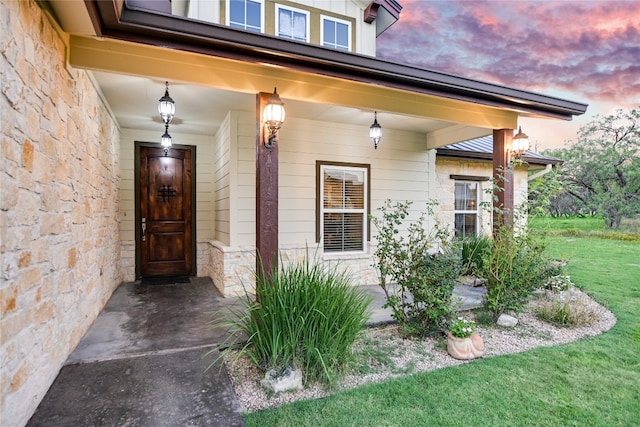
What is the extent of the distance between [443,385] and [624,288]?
5.33 meters

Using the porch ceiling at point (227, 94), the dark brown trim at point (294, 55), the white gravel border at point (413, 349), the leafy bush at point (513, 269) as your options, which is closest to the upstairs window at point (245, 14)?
the porch ceiling at point (227, 94)

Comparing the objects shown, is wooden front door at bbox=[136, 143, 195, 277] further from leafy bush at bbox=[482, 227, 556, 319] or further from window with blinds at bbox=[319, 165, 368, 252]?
leafy bush at bbox=[482, 227, 556, 319]

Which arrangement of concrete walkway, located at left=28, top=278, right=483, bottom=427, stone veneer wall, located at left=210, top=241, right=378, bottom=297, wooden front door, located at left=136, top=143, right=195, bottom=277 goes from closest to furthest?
1. concrete walkway, located at left=28, top=278, right=483, bottom=427
2. stone veneer wall, located at left=210, top=241, right=378, bottom=297
3. wooden front door, located at left=136, top=143, right=195, bottom=277

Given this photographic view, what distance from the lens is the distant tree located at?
50.8 ft

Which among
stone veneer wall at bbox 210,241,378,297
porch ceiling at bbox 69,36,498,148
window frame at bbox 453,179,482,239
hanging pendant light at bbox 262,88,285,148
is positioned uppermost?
porch ceiling at bbox 69,36,498,148

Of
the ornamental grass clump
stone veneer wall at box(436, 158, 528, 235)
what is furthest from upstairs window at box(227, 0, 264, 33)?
the ornamental grass clump

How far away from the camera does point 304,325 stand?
2588mm

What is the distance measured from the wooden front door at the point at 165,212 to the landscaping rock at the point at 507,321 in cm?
529

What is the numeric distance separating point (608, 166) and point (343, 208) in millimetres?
17462

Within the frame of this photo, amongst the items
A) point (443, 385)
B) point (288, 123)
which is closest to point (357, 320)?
point (443, 385)

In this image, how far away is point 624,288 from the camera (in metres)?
5.76

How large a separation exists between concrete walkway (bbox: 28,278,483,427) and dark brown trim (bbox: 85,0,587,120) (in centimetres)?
266

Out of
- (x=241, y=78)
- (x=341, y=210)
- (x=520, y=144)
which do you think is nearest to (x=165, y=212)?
(x=341, y=210)

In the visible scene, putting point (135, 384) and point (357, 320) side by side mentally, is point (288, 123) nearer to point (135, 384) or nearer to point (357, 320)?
point (357, 320)
